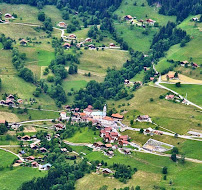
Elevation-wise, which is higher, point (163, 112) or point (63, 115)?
point (163, 112)

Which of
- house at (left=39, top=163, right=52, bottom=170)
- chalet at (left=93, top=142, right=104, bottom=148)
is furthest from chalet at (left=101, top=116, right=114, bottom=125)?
house at (left=39, top=163, right=52, bottom=170)

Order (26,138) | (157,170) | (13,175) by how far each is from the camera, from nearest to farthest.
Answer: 1. (13,175)
2. (157,170)
3. (26,138)

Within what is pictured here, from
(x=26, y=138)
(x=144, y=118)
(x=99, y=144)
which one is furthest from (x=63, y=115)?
(x=99, y=144)

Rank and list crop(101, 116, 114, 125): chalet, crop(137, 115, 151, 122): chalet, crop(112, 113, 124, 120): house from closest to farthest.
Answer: crop(137, 115, 151, 122): chalet < crop(101, 116, 114, 125): chalet < crop(112, 113, 124, 120): house

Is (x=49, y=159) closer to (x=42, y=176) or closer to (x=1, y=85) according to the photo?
(x=42, y=176)

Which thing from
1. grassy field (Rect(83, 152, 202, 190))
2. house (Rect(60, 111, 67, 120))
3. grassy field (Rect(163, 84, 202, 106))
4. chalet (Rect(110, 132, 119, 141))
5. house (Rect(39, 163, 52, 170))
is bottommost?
house (Rect(60, 111, 67, 120))

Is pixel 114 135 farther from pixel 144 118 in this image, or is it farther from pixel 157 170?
pixel 157 170

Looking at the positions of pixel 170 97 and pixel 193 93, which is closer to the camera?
pixel 170 97

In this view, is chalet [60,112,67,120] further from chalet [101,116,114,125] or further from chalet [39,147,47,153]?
chalet [39,147,47,153]
